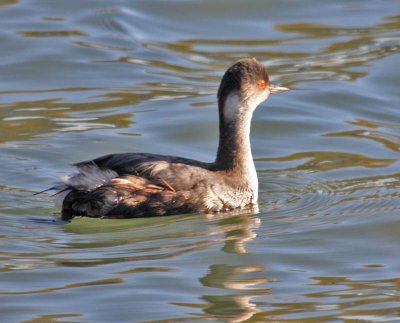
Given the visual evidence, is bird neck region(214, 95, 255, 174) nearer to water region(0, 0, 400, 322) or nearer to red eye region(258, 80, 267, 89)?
red eye region(258, 80, 267, 89)

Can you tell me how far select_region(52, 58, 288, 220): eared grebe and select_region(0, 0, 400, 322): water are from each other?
0.41 ft

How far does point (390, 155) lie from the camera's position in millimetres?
11539

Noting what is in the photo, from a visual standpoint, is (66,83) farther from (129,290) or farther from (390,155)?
(129,290)

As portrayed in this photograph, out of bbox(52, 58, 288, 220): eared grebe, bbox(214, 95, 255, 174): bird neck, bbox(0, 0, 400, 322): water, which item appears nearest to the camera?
bbox(0, 0, 400, 322): water

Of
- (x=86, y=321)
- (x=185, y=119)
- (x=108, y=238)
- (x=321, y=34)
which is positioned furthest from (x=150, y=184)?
(x=321, y=34)

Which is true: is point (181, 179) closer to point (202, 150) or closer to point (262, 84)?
point (262, 84)

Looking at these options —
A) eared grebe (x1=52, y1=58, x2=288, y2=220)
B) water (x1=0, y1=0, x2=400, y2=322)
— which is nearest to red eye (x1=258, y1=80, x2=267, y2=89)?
eared grebe (x1=52, y1=58, x2=288, y2=220)

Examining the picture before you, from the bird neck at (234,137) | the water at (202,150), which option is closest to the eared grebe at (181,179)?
the bird neck at (234,137)

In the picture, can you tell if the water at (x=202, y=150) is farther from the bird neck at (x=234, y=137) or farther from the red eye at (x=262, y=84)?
the red eye at (x=262, y=84)

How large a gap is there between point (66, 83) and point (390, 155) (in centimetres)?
403

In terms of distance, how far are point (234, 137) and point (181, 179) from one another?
0.71 m

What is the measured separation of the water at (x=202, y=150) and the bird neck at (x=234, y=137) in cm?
Result: 43

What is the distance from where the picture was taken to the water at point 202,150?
8055mm

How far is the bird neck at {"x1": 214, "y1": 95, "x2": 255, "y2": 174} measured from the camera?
33.2 ft
